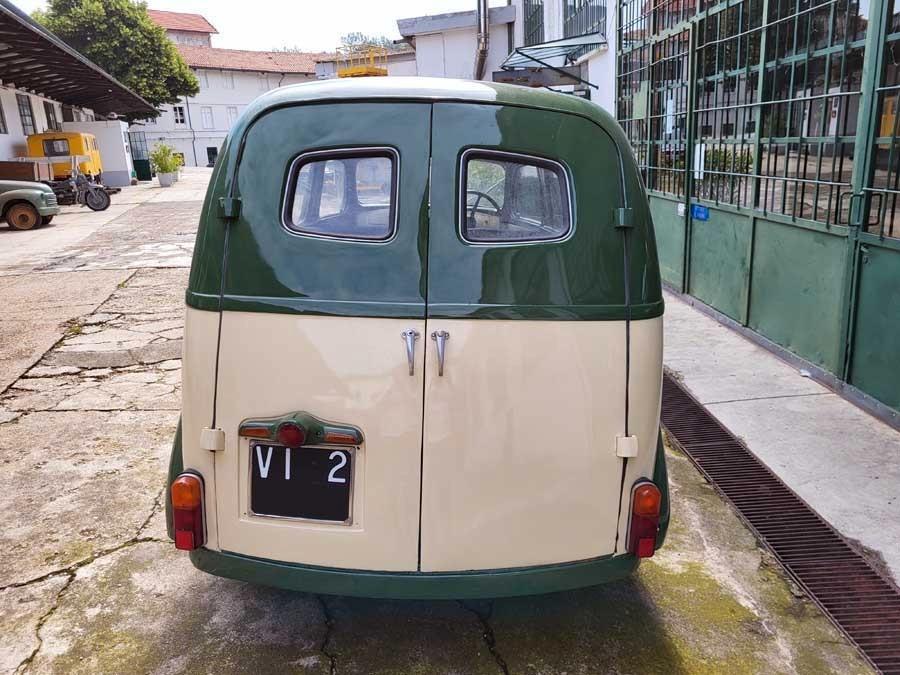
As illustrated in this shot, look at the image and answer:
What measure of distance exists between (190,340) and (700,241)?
20.9ft

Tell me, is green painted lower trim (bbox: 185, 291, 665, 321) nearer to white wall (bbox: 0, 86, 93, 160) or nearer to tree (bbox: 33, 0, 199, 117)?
white wall (bbox: 0, 86, 93, 160)

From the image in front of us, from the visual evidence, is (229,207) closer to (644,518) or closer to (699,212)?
(644,518)

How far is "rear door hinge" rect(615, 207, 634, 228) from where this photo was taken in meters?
2.33

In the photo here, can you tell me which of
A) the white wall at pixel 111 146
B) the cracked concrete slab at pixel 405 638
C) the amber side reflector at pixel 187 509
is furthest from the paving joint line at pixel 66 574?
the white wall at pixel 111 146

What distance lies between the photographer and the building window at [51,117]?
26.2 metres

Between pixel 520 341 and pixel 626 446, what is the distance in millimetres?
507

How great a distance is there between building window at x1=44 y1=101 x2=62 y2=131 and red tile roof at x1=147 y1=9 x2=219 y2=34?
4396cm

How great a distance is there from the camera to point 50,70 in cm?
2095

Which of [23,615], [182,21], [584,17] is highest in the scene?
[182,21]

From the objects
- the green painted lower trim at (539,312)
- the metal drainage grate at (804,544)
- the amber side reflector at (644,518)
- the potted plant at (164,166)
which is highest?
the potted plant at (164,166)

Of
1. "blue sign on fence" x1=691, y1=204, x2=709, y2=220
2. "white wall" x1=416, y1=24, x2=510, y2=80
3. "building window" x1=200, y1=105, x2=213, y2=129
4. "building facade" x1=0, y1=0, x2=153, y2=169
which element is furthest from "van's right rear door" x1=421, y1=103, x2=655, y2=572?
"building window" x1=200, y1=105, x2=213, y2=129

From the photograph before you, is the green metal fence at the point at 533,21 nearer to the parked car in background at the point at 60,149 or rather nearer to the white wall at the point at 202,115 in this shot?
the parked car in background at the point at 60,149

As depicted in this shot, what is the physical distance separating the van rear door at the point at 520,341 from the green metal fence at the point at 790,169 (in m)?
3.04

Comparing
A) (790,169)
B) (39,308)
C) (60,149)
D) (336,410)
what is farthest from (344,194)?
(60,149)
